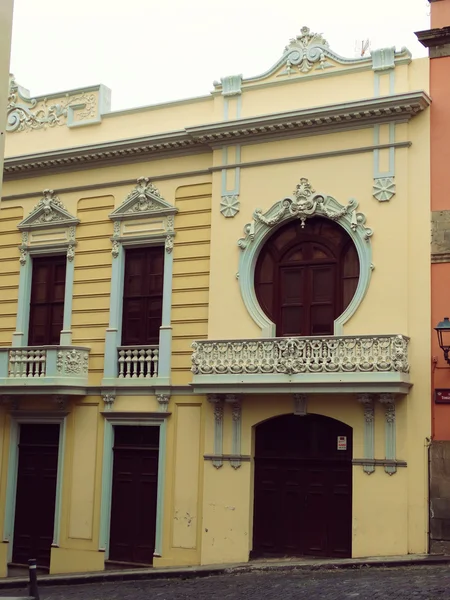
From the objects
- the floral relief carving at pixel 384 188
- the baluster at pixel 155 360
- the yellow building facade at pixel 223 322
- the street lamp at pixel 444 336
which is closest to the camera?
→ the street lamp at pixel 444 336

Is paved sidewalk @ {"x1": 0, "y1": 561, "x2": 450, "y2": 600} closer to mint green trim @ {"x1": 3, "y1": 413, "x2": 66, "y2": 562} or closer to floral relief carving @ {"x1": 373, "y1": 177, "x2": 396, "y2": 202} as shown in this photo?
mint green trim @ {"x1": 3, "y1": 413, "x2": 66, "y2": 562}

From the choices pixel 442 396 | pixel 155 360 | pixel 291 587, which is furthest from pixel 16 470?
pixel 442 396

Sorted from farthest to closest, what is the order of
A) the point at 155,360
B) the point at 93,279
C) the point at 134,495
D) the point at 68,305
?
1. the point at 68,305
2. the point at 93,279
3. the point at 155,360
4. the point at 134,495

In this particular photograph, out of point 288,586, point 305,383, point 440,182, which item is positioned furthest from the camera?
point 440,182

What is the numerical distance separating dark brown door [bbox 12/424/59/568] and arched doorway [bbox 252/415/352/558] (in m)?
4.67

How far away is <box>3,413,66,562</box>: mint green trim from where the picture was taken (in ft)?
59.5

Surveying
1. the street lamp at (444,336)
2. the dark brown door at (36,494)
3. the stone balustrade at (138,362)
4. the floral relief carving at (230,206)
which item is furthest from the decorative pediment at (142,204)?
the street lamp at (444,336)

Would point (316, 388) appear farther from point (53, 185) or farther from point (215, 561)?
point (53, 185)

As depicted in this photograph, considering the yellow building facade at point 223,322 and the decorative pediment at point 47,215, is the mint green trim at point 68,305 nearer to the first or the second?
the yellow building facade at point 223,322

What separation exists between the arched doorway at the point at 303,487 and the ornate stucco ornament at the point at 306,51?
6676 mm

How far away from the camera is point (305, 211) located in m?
16.5

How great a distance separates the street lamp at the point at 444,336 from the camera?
1456 centimetres

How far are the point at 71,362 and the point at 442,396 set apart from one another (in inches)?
291

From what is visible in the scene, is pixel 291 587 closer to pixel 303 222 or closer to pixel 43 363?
pixel 303 222
